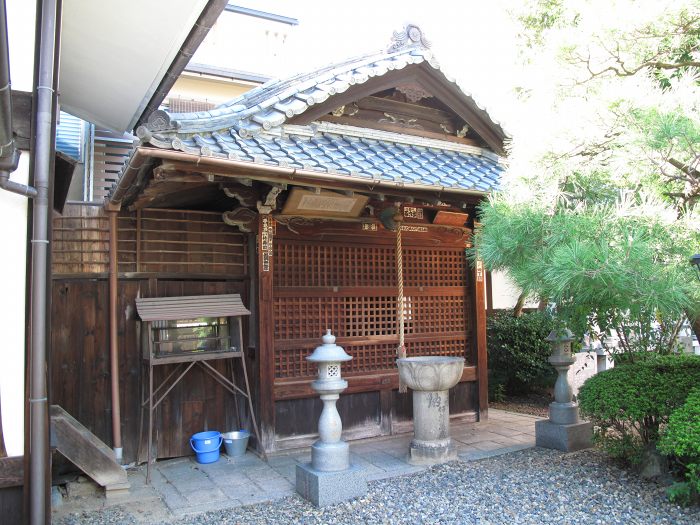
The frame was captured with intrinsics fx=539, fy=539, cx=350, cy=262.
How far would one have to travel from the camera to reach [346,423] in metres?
7.35

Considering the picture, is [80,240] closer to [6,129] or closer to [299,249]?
[299,249]

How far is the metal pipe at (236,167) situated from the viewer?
183 inches

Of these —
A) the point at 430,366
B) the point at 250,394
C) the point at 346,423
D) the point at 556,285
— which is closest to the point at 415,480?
the point at 430,366

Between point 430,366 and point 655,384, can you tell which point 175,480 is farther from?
point 655,384

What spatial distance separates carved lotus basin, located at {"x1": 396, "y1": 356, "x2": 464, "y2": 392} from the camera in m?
6.16

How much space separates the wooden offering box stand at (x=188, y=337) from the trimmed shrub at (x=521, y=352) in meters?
5.68

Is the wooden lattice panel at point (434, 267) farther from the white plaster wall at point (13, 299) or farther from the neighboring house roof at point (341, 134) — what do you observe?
the white plaster wall at point (13, 299)

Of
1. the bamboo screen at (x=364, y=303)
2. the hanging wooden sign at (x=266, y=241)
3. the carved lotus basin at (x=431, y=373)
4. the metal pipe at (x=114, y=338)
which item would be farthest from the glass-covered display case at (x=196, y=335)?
the carved lotus basin at (x=431, y=373)

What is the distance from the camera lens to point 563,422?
6.90 metres

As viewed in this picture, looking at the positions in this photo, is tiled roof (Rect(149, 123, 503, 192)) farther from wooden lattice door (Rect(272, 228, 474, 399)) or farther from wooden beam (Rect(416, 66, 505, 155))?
wooden lattice door (Rect(272, 228, 474, 399))

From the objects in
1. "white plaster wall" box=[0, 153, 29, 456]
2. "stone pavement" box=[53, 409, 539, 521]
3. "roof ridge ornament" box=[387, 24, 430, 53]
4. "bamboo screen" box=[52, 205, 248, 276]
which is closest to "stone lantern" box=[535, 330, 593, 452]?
"stone pavement" box=[53, 409, 539, 521]

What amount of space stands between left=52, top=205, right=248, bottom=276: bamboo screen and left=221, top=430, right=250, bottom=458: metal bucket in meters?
2.04

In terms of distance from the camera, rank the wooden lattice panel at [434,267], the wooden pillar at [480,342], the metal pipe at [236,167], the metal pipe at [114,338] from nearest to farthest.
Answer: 1. the metal pipe at [236,167]
2. the metal pipe at [114,338]
3. the wooden lattice panel at [434,267]
4. the wooden pillar at [480,342]

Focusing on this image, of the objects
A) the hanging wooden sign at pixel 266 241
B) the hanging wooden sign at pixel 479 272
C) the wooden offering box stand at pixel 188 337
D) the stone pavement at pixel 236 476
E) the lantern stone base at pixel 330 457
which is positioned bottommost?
the stone pavement at pixel 236 476
